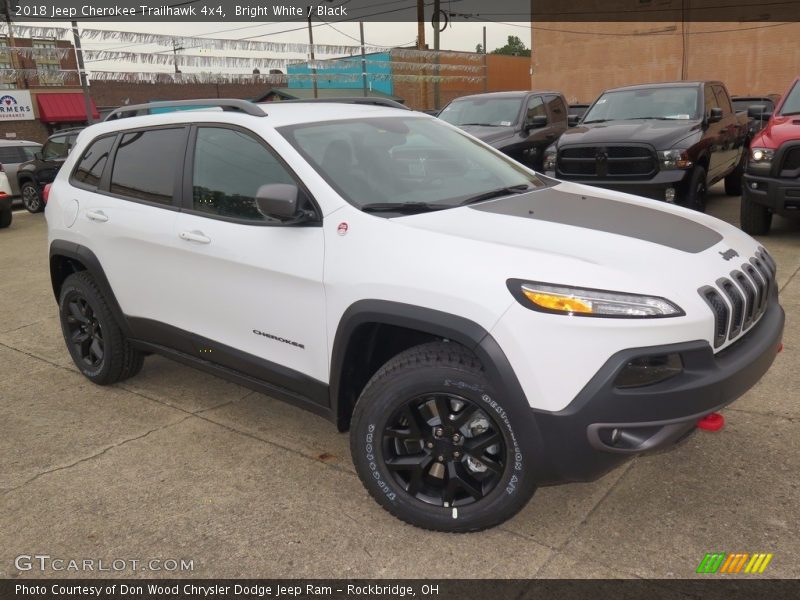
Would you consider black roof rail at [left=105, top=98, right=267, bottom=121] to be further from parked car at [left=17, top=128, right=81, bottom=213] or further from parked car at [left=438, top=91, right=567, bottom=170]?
parked car at [left=17, top=128, right=81, bottom=213]

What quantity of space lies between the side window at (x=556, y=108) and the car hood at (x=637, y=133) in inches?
103

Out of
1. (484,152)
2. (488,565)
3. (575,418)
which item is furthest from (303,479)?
(484,152)

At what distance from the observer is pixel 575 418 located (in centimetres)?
241

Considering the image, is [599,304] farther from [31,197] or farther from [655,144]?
[31,197]

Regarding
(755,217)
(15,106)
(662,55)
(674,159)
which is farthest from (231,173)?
(15,106)

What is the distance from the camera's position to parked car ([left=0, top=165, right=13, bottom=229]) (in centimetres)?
1209

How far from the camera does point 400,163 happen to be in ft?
11.3

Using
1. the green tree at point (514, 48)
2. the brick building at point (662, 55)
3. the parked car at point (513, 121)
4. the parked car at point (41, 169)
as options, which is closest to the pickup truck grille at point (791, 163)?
the parked car at point (513, 121)

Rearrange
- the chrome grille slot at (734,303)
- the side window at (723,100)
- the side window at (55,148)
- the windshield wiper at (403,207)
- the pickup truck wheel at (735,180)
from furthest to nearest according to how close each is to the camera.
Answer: the side window at (55,148) → the pickup truck wheel at (735,180) → the side window at (723,100) → the windshield wiper at (403,207) → the chrome grille slot at (734,303)

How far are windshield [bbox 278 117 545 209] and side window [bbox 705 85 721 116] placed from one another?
6.34 meters

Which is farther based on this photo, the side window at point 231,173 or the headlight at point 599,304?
the side window at point 231,173

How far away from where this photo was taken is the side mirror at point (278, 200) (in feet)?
9.64

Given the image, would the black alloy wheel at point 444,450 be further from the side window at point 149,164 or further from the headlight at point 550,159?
the headlight at point 550,159

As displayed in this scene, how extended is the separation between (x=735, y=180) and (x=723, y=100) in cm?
158
